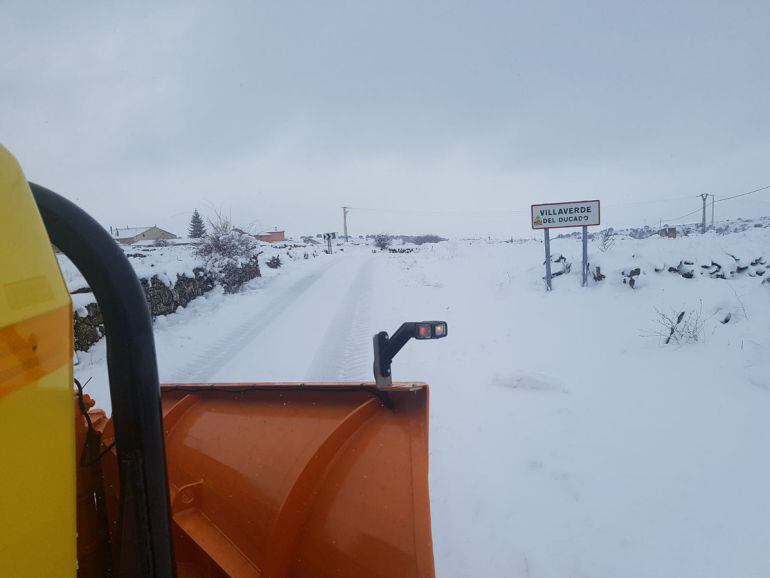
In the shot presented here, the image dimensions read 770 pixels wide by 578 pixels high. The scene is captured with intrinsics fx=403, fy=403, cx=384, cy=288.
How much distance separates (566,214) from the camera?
9.88 m

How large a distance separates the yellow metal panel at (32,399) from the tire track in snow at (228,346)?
526cm

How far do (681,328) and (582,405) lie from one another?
2.58 metres

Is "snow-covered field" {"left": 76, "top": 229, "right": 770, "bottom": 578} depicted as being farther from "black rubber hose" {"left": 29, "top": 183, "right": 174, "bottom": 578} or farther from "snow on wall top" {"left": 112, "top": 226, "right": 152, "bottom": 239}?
"snow on wall top" {"left": 112, "top": 226, "right": 152, "bottom": 239}

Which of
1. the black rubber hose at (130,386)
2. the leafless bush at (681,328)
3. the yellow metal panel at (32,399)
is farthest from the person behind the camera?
the leafless bush at (681,328)

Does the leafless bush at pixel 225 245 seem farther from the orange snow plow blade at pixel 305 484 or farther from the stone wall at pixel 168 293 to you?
the orange snow plow blade at pixel 305 484

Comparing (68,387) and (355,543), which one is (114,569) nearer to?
(355,543)

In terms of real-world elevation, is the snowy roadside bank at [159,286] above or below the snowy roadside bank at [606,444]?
above

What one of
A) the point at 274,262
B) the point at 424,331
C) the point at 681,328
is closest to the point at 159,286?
the point at 424,331

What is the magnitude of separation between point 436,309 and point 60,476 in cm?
915

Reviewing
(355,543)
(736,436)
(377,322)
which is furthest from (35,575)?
(377,322)

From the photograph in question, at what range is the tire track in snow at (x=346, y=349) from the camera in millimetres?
5461

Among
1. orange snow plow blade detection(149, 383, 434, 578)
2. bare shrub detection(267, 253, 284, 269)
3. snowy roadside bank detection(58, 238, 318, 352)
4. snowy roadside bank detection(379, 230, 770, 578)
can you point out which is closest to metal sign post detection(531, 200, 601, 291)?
snowy roadside bank detection(379, 230, 770, 578)

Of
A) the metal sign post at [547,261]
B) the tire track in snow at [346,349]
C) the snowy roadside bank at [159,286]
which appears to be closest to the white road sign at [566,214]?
the metal sign post at [547,261]

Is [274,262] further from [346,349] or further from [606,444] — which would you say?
[606,444]
